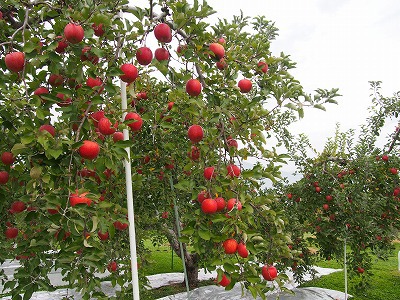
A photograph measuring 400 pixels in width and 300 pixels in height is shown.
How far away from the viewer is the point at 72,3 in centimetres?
166

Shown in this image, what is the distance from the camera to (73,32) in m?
1.24

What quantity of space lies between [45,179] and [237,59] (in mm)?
1060

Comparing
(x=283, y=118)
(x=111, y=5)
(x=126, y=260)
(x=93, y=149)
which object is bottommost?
(x=126, y=260)

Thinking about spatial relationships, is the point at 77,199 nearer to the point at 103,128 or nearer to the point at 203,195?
the point at 103,128

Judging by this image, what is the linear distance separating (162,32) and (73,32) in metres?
0.39

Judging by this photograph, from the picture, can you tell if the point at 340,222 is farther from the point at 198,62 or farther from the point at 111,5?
the point at 111,5

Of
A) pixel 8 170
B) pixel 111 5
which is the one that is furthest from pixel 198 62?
pixel 8 170

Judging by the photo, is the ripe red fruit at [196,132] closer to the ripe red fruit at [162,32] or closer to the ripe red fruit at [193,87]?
the ripe red fruit at [193,87]

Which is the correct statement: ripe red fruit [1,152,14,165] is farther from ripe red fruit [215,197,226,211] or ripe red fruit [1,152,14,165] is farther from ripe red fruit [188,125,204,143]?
ripe red fruit [215,197,226,211]

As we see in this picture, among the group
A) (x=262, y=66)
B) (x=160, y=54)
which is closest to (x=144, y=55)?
(x=160, y=54)

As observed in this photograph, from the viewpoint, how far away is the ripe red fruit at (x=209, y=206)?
1.50 m

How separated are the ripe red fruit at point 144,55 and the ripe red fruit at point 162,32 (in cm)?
7

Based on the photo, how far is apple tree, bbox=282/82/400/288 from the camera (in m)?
3.93

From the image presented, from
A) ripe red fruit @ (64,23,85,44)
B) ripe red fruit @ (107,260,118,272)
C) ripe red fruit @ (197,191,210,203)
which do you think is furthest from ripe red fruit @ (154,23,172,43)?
ripe red fruit @ (107,260,118,272)
